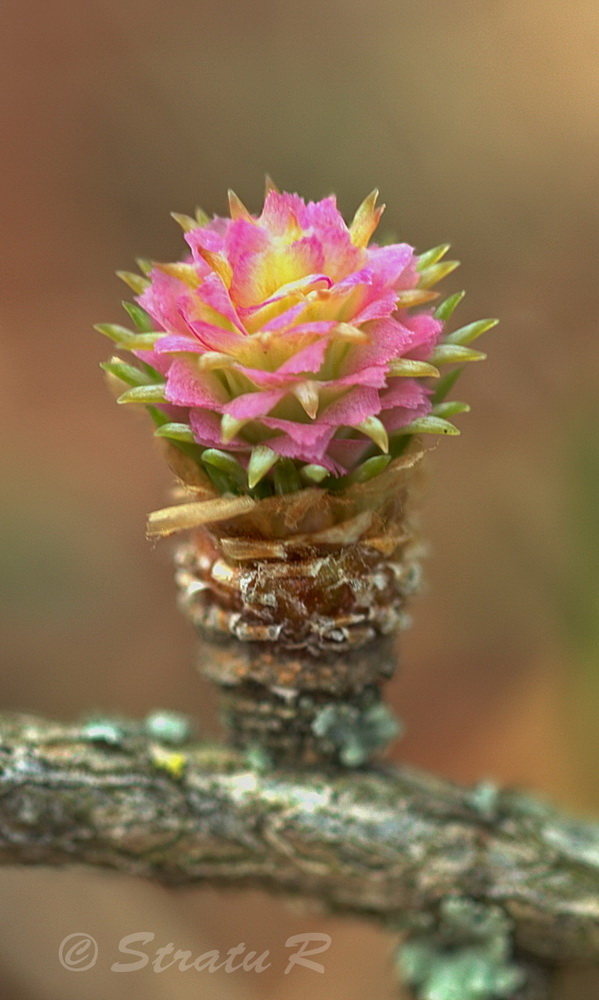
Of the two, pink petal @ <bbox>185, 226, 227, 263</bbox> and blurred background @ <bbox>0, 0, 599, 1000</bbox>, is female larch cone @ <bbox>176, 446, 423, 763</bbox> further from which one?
blurred background @ <bbox>0, 0, 599, 1000</bbox>

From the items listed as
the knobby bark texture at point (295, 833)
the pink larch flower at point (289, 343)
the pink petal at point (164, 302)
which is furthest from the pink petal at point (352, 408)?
the knobby bark texture at point (295, 833)

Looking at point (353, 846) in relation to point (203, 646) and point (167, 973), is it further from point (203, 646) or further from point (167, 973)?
point (167, 973)

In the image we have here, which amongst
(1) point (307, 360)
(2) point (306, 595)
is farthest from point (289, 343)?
(2) point (306, 595)

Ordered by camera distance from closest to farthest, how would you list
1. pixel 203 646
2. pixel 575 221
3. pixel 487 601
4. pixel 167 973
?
pixel 203 646, pixel 167 973, pixel 575 221, pixel 487 601

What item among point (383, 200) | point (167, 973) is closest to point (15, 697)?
point (167, 973)

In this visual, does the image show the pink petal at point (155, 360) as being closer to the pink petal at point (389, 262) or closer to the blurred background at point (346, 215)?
the pink petal at point (389, 262)

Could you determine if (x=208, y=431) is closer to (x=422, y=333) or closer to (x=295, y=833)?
(x=422, y=333)
